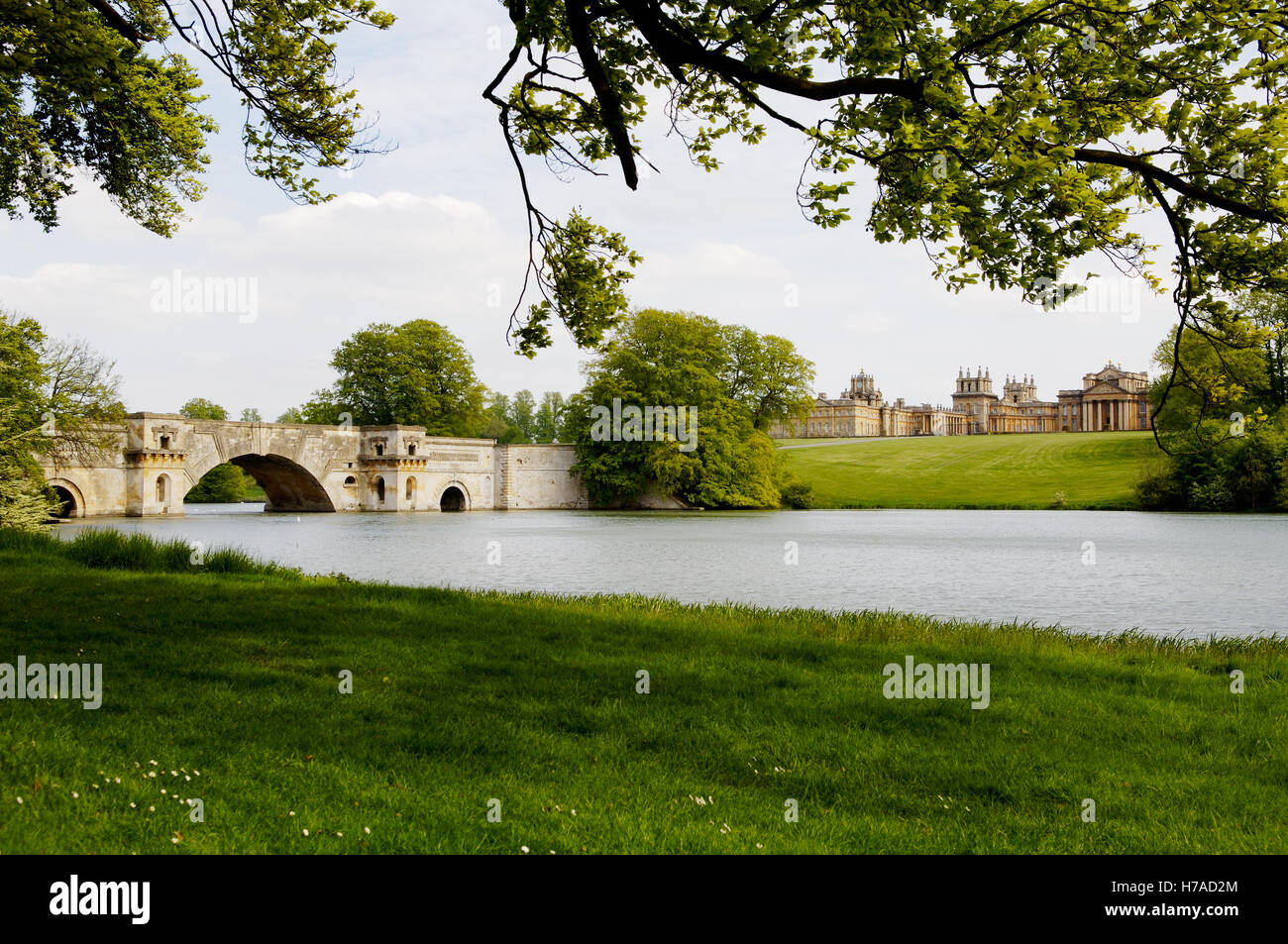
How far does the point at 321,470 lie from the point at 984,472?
56835mm

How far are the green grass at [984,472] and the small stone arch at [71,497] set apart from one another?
49.9 m

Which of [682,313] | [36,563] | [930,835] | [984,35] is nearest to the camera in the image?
[930,835]

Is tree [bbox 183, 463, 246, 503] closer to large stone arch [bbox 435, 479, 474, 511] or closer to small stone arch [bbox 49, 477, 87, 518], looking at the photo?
large stone arch [bbox 435, 479, 474, 511]

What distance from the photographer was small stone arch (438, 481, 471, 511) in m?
70.8

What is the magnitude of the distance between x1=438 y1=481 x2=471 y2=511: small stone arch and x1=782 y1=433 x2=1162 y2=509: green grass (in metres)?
27.9

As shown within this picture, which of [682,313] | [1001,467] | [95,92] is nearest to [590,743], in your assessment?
[95,92]

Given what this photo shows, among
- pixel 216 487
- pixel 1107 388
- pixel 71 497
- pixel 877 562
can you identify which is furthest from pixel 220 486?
pixel 1107 388

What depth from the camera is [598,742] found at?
6066 millimetres

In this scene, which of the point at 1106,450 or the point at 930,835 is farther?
the point at 1106,450

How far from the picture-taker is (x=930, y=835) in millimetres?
4633

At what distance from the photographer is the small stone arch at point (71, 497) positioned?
47.8m

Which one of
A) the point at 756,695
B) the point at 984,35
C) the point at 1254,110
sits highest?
the point at 984,35
